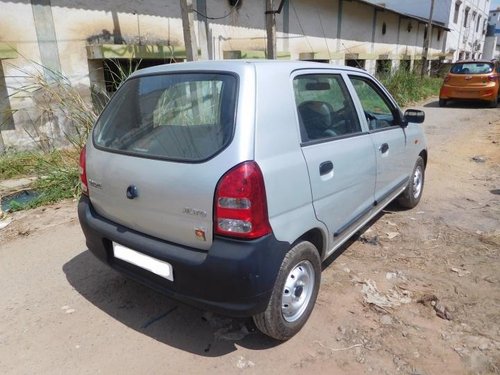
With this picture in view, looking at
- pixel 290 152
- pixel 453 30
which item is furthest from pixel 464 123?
pixel 453 30

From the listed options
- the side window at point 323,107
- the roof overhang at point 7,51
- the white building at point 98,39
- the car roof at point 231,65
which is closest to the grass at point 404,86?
the white building at point 98,39

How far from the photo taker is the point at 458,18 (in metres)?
32.0

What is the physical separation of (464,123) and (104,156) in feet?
36.2

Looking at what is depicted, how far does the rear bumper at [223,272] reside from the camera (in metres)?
1.97

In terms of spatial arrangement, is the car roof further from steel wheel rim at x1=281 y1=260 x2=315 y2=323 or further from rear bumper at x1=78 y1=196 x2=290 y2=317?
steel wheel rim at x1=281 y1=260 x2=315 y2=323

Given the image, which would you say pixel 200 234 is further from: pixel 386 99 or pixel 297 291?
pixel 386 99

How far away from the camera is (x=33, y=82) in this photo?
6488 mm

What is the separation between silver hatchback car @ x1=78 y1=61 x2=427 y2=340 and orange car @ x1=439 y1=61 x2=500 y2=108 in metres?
12.8

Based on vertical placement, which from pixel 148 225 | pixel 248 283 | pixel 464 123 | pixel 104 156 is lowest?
pixel 464 123

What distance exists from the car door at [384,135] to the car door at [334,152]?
0.20 meters

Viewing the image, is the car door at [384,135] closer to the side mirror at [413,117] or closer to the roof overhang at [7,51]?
the side mirror at [413,117]

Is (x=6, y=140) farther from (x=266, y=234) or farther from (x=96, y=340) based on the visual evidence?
(x=266, y=234)

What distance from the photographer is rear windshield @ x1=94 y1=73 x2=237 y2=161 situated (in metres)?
2.08

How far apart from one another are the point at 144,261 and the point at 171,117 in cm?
89
